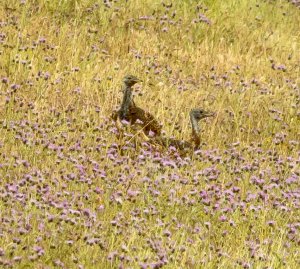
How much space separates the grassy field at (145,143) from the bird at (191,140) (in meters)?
0.22

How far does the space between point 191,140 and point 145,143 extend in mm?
870

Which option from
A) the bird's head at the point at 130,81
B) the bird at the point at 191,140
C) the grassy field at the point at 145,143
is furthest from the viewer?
the bird's head at the point at 130,81

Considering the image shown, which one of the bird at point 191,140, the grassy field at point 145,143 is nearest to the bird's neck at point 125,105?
the grassy field at point 145,143

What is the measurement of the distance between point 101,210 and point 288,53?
23.2 ft

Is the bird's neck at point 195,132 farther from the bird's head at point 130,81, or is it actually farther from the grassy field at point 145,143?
the bird's head at point 130,81

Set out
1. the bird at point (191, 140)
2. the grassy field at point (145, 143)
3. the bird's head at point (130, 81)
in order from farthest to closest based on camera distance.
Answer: the bird's head at point (130, 81)
the bird at point (191, 140)
the grassy field at point (145, 143)

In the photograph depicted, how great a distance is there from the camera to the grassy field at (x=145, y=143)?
20.3 feet

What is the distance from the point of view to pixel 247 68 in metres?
12.0

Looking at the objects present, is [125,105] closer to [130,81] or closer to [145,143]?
[130,81]

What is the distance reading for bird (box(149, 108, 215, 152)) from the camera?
8711 mm

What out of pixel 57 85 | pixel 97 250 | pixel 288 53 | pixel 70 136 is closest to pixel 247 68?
pixel 288 53

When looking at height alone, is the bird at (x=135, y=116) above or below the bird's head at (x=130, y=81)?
below

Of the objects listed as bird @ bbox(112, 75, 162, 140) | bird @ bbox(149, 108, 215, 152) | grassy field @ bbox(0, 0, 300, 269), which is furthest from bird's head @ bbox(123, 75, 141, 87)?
bird @ bbox(149, 108, 215, 152)

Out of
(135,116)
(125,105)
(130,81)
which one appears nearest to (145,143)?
(135,116)
